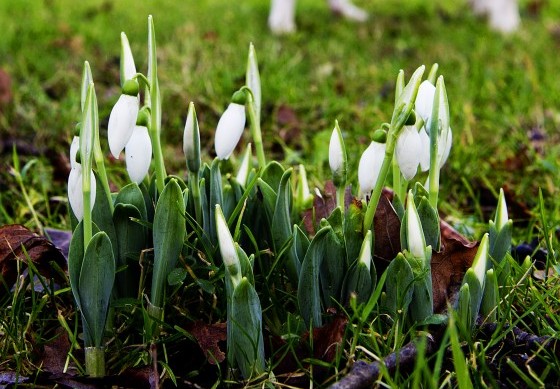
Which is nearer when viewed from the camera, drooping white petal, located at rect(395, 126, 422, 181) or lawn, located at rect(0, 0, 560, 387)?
drooping white petal, located at rect(395, 126, 422, 181)

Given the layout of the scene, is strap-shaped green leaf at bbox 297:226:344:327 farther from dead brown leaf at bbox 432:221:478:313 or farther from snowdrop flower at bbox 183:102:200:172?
snowdrop flower at bbox 183:102:200:172

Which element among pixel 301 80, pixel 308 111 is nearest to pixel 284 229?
pixel 308 111

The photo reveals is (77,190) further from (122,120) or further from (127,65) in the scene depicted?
(127,65)

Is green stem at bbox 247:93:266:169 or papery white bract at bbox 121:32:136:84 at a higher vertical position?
papery white bract at bbox 121:32:136:84

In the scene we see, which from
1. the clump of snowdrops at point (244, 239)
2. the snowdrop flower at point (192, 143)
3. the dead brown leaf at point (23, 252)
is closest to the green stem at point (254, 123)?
the clump of snowdrops at point (244, 239)

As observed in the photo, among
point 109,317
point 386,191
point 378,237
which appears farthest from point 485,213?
point 109,317

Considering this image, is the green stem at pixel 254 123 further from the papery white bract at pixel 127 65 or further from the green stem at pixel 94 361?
the green stem at pixel 94 361

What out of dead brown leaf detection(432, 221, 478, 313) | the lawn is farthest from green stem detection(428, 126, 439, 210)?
the lawn
